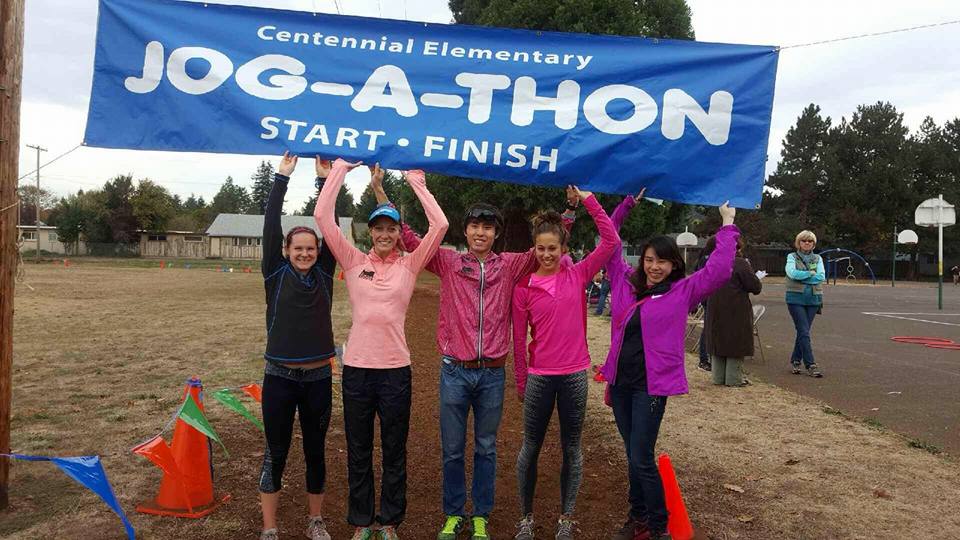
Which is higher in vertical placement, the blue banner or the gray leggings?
the blue banner

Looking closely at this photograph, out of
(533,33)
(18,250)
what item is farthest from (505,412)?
(18,250)

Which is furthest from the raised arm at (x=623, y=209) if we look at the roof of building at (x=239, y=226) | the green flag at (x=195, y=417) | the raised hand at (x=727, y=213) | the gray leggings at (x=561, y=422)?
the roof of building at (x=239, y=226)

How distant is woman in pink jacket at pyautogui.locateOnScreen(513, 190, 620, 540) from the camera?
3916 millimetres

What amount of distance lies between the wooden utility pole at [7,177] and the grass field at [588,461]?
782 millimetres

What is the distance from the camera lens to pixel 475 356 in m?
3.83

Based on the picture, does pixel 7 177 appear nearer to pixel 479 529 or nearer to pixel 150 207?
pixel 479 529

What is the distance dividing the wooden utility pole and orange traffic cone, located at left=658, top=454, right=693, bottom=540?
4445 mm

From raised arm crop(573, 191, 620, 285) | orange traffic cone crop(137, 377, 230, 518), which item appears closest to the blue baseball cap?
raised arm crop(573, 191, 620, 285)

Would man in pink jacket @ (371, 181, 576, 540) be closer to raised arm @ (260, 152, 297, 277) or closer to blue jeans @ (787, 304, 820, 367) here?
raised arm @ (260, 152, 297, 277)

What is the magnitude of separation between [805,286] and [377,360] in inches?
308

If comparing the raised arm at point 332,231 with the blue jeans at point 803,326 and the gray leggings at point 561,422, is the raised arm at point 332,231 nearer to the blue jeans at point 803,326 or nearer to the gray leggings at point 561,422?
the gray leggings at point 561,422

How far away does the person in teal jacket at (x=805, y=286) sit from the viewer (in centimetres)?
928

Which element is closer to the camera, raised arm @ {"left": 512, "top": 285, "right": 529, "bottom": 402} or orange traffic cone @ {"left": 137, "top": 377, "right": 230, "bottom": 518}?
raised arm @ {"left": 512, "top": 285, "right": 529, "bottom": 402}

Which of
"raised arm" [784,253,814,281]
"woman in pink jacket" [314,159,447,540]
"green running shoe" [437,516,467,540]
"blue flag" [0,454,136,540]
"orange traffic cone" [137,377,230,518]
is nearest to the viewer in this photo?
"blue flag" [0,454,136,540]
